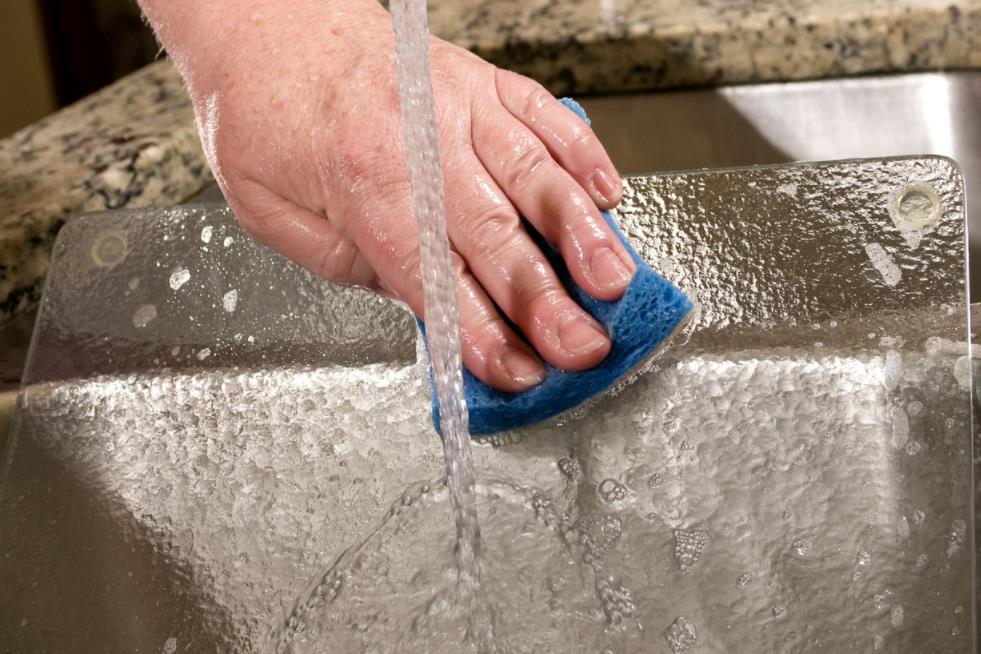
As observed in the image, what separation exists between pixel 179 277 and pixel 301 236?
0.08 m

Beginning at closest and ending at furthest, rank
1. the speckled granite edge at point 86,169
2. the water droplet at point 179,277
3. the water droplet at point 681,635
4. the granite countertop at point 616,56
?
the water droplet at point 681,635
the water droplet at point 179,277
the speckled granite edge at point 86,169
the granite countertop at point 616,56

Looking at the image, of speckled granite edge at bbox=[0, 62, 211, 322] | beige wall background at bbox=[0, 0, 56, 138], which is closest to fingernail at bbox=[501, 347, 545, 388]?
speckled granite edge at bbox=[0, 62, 211, 322]

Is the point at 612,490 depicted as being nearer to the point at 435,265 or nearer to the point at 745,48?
the point at 435,265

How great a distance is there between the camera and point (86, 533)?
0.54 metres

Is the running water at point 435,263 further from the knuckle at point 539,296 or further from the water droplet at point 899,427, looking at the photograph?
the water droplet at point 899,427

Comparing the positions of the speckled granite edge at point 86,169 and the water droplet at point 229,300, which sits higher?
the water droplet at point 229,300

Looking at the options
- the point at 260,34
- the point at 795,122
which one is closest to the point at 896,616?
the point at 260,34

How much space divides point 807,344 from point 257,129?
1.17 ft

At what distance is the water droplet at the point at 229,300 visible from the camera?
63 centimetres

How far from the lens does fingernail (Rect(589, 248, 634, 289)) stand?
54 centimetres

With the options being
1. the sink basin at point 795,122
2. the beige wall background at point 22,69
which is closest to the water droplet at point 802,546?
the sink basin at point 795,122

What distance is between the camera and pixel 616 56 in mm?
966

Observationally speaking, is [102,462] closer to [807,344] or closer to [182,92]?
[807,344]

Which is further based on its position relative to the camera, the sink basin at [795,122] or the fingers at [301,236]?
the sink basin at [795,122]
